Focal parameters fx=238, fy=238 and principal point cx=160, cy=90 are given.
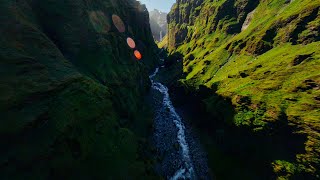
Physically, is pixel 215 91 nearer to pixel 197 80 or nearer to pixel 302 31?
pixel 197 80

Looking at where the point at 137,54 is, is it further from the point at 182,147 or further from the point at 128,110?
the point at 182,147

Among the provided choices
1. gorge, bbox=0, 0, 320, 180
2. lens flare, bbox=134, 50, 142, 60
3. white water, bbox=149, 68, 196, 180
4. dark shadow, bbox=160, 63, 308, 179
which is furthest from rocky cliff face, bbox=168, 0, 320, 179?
lens flare, bbox=134, 50, 142, 60

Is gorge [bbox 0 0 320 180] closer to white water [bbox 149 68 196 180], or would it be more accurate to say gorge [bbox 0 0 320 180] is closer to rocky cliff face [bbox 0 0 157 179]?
rocky cliff face [bbox 0 0 157 179]

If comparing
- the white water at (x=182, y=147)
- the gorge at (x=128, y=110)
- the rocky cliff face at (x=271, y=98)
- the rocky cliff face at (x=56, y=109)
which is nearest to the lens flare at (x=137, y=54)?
the rocky cliff face at (x=271, y=98)

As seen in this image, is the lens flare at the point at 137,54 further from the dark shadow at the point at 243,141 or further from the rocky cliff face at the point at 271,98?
the dark shadow at the point at 243,141

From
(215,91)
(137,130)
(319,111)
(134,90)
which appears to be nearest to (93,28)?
(134,90)

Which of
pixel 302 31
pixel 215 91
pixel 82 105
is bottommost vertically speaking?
pixel 215 91

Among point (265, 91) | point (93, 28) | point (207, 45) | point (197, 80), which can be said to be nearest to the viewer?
point (265, 91)
